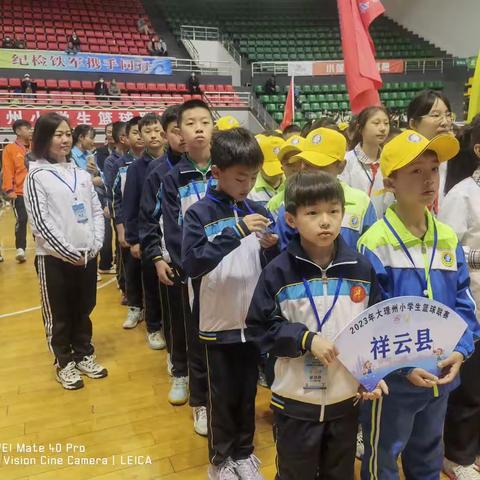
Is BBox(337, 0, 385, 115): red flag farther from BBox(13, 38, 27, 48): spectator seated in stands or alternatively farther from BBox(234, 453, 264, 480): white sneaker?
BBox(13, 38, 27, 48): spectator seated in stands

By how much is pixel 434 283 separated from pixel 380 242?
191 millimetres

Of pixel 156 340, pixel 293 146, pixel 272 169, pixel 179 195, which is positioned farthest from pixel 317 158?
pixel 156 340

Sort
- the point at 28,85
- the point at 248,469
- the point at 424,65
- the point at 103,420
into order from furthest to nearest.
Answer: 1. the point at 424,65
2. the point at 28,85
3. the point at 103,420
4. the point at 248,469

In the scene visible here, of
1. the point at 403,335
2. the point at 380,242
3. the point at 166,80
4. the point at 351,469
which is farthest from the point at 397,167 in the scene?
the point at 166,80

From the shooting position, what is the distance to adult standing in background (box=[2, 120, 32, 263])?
510 centimetres

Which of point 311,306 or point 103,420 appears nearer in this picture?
point 311,306

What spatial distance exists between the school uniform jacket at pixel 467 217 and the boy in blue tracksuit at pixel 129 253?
7.51 ft

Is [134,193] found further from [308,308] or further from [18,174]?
[18,174]

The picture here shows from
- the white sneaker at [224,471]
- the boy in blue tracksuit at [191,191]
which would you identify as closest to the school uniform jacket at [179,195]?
the boy in blue tracksuit at [191,191]

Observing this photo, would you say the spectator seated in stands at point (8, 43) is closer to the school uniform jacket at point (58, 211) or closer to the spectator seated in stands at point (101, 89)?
the spectator seated in stands at point (101, 89)

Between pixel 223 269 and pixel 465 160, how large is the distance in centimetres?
101

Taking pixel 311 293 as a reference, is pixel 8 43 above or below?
above

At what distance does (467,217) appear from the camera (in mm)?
1641

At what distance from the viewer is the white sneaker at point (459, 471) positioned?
1.74 meters
